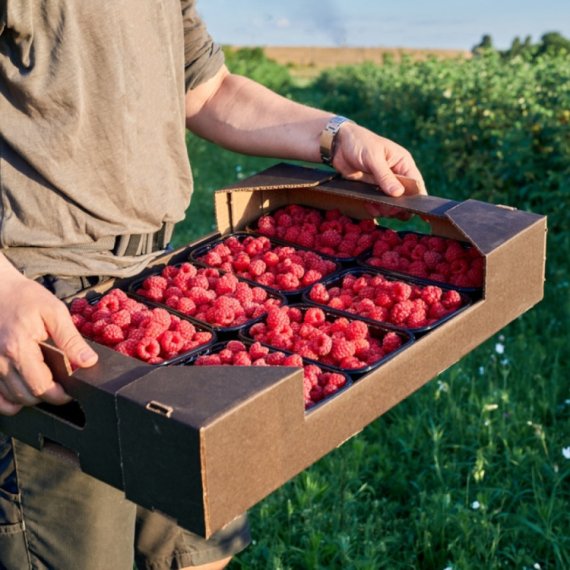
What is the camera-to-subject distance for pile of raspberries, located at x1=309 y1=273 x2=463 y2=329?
1.70 meters

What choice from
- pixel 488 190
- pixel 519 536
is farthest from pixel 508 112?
pixel 519 536

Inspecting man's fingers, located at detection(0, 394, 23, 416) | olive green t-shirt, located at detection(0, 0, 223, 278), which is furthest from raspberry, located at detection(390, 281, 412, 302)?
man's fingers, located at detection(0, 394, 23, 416)

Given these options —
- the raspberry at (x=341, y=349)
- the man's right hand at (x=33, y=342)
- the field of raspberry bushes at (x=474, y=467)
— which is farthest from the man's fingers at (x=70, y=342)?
the field of raspberry bushes at (x=474, y=467)

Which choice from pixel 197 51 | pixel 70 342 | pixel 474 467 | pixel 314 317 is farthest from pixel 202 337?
pixel 474 467

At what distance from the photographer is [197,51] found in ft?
7.14

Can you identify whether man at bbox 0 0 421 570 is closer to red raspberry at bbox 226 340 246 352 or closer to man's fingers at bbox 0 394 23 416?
man's fingers at bbox 0 394 23 416

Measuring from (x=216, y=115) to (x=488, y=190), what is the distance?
3.64m

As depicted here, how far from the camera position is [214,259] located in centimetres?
201

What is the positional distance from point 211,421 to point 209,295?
0.72m

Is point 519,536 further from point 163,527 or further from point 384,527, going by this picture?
point 163,527

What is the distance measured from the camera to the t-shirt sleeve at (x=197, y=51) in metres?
2.11

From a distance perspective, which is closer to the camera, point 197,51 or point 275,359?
point 275,359

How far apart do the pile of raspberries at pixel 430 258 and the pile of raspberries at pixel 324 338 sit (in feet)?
0.90

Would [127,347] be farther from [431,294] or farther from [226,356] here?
[431,294]
